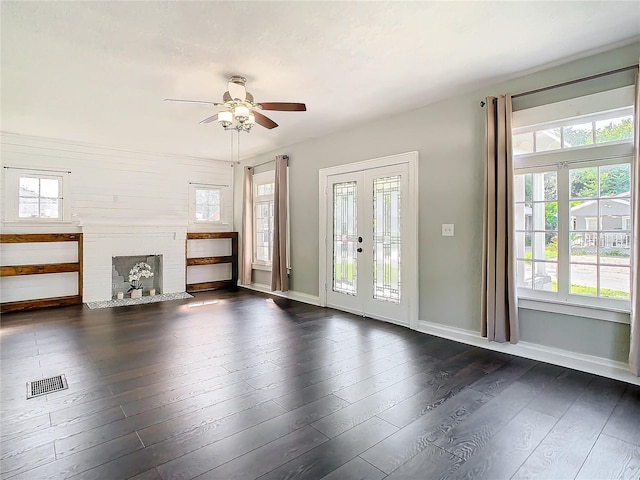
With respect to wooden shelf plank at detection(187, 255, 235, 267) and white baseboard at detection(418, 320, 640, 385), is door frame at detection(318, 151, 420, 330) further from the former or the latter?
wooden shelf plank at detection(187, 255, 235, 267)

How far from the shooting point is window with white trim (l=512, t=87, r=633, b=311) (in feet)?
9.60

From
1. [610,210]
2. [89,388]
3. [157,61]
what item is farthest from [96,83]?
[610,210]

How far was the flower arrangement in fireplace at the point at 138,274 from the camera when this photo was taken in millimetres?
6566

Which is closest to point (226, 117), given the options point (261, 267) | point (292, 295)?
point (292, 295)

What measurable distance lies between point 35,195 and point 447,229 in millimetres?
6367

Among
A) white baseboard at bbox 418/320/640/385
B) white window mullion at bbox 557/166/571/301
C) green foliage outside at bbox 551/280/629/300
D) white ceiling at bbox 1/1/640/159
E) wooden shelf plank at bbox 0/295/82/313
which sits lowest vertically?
white baseboard at bbox 418/320/640/385

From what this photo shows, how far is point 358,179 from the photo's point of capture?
5.03m

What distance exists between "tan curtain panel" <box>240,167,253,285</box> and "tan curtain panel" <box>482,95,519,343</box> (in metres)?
4.81

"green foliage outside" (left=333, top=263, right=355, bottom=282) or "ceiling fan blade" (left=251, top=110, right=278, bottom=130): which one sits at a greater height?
"ceiling fan blade" (left=251, top=110, right=278, bottom=130)

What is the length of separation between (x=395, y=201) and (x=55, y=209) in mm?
5586

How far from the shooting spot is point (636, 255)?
267cm

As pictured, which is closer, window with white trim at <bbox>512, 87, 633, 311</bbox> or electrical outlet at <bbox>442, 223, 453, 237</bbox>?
window with white trim at <bbox>512, 87, 633, 311</bbox>

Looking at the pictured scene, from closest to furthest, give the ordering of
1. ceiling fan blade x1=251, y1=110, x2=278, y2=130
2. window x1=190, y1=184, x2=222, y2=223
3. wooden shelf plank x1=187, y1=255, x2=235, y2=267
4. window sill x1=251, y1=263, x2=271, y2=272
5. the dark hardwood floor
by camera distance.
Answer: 1. the dark hardwood floor
2. ceiling fan blade x1=251, y1=110, x2=278, y2=130
3. window sill x1=251, y1=263, x2=271, y2=272
4. wooden shelf plank x1=187, y1=255, x2=235, y2=267
5. window x1=190, y1=184, x2=222, y2=223

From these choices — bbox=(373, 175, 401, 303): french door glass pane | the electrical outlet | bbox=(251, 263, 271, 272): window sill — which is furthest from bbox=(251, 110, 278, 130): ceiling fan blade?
bbox=(251, 263, 271, 272): window sill
